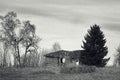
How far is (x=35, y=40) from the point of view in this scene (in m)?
68.5

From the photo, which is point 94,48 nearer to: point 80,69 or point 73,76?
point 80,69

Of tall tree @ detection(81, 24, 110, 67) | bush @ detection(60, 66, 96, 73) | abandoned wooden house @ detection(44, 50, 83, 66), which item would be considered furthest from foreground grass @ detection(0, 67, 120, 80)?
abandoned wooden house @ detection(44, 50, 83, 66)

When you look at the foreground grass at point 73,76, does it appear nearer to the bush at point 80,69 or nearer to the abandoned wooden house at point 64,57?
the bush at point 80,69

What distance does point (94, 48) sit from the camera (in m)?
47.4

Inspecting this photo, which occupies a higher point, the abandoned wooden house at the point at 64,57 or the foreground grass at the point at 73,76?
the abandoned wooden house at the point at 64,57

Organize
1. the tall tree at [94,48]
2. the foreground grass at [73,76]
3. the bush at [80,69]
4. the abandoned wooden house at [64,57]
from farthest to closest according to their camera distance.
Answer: the abandoned wooden house at [64,57] < the tall tree at [94,48] < the bush at [80,69] < the foreground grass at [73,76]

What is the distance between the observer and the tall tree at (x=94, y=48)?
4725cm

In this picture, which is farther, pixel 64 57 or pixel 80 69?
pixel 64 57

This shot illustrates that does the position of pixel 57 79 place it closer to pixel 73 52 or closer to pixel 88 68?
pixel 88 68

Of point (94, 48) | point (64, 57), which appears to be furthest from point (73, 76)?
point (64, 57)

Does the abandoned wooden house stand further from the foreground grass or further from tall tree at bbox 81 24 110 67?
the foreground grass

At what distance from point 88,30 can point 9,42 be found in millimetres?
22975

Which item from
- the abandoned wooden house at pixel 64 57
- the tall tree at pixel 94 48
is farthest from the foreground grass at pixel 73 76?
the abandoned wooden house at pixel 64 57

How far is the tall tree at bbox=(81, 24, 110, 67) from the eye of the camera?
47.2 meters
